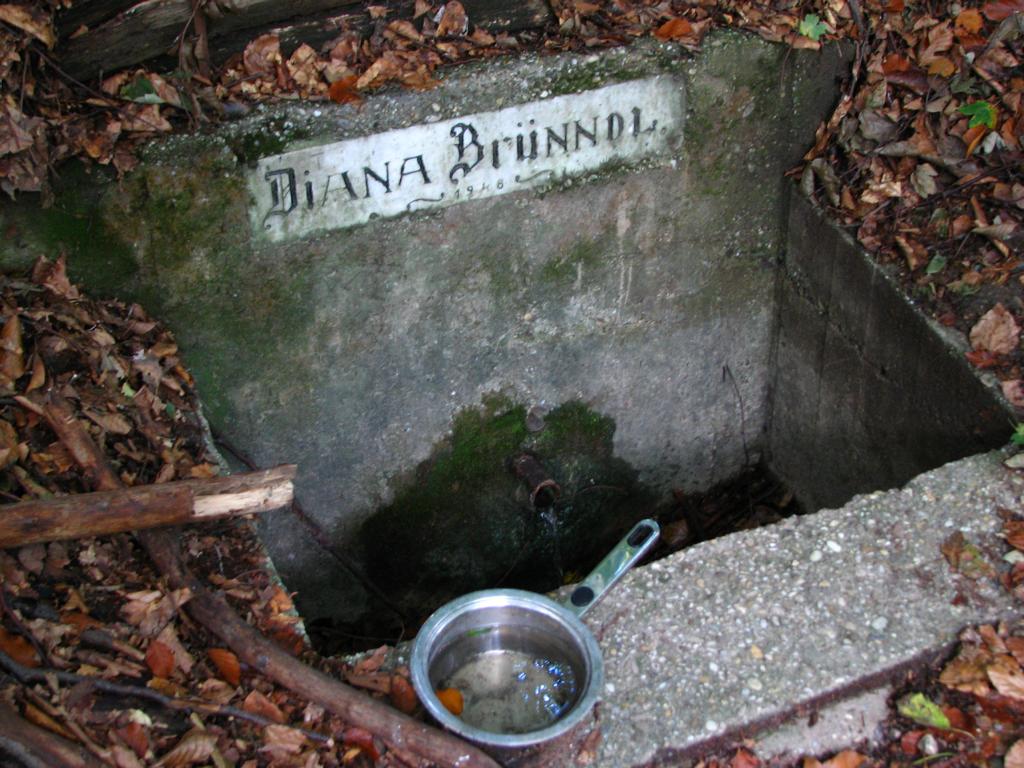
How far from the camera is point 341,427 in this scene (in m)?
3.72

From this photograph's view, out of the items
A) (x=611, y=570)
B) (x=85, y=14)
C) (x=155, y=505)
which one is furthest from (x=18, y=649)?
(x=85, y=14)

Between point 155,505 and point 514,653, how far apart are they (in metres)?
0.95

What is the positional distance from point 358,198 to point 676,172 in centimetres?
117

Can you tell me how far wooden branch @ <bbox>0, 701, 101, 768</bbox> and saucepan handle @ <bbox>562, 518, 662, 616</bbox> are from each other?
1.14 m

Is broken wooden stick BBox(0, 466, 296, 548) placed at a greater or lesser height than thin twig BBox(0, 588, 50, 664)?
greater

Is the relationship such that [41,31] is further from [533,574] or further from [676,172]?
[533,574]

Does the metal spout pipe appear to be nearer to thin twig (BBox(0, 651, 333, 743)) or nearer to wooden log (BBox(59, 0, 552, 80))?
wooden log (BBox(59, 0, 552, 80))

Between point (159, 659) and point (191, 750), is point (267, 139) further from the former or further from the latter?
point (191, 750)

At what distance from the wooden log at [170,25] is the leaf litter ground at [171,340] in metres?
0.05

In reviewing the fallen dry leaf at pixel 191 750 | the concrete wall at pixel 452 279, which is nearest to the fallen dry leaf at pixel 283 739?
the fallen dry leaf at pixel 191 750

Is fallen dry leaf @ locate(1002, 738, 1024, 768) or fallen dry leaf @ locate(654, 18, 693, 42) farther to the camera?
fallen dry leaf @ locate(654, 18, 693, 42)

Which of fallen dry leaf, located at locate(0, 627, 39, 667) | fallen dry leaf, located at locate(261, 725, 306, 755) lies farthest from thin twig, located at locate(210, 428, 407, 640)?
fallen dry leaf, located at locate(261, 725, 306, 755)

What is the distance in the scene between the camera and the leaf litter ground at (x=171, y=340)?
226 centimetres

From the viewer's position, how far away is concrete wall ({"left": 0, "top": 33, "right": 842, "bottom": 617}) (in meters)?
3.04
